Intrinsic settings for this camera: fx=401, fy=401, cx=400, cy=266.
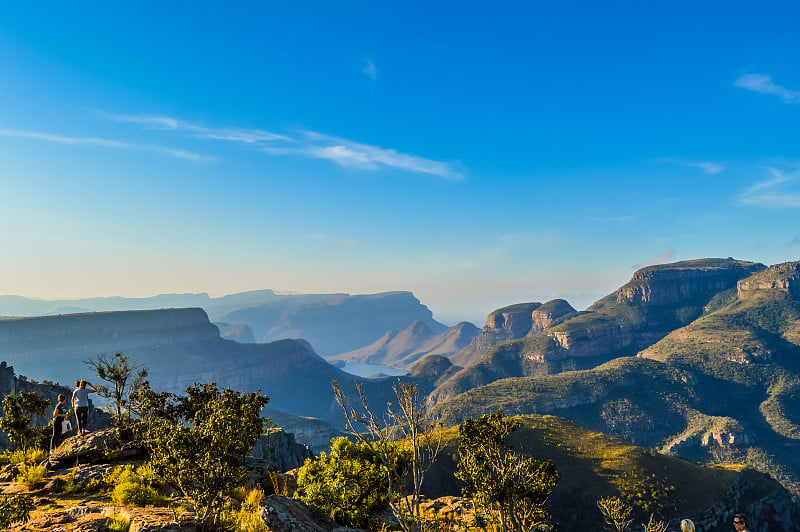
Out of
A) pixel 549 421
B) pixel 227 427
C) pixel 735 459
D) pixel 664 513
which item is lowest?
pixel 735 459

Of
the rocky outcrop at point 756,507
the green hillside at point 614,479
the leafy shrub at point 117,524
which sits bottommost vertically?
the rocky outcrop at point 756,507

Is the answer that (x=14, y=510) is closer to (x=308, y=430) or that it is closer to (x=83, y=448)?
(x=83, y=448)

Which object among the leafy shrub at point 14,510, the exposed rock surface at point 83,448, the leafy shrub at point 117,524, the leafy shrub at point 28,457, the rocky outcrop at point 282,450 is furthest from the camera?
the rocky outcrop at point 282,450

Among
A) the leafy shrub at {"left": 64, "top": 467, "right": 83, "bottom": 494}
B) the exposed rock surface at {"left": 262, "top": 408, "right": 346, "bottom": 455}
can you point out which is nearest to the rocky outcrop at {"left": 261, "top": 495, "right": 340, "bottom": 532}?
the leafy shrub at {"left": 64, "top": 467, "right": 83, "bottom": 494}

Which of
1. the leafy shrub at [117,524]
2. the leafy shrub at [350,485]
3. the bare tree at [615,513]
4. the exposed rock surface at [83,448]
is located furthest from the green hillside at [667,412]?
the leafy shrub at [117,524]

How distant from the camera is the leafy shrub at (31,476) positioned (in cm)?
1622

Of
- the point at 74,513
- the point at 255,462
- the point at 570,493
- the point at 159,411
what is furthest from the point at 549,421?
the point at 74,513

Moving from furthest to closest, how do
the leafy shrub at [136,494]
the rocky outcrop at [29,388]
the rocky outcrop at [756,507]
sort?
the rocky outcrop at [756,507]
the rocky outcrop at [29,388]
the leafy shrub at [136,494]

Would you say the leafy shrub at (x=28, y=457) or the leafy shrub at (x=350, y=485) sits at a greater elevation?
the leafy shrub at (x=28, y=457)

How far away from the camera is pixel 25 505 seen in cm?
976

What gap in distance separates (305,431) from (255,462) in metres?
170

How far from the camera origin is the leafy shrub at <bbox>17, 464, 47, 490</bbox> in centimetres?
1622

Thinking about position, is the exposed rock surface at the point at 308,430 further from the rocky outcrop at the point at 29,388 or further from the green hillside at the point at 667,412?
the rocky outcrop at the point at 29,388

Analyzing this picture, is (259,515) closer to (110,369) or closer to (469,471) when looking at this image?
(469,471)
